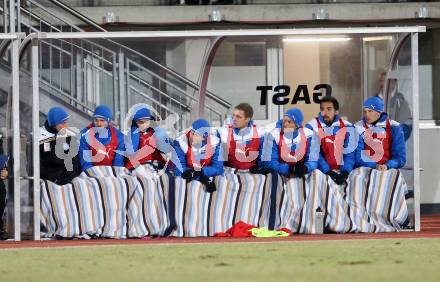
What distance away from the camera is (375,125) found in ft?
59.0

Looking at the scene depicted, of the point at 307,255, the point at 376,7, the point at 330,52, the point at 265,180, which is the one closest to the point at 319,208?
the point at 265,180

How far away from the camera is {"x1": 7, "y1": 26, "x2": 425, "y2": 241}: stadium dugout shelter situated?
56.9 ft

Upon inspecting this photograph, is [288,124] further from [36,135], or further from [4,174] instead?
[4,174]

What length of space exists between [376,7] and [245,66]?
10.3 feet

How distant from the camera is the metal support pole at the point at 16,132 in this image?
17.1m

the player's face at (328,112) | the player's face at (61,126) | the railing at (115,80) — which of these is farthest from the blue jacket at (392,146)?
the player's face at (61,126)

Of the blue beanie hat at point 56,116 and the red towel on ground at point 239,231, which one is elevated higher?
the blue beanie hat at point 56,116

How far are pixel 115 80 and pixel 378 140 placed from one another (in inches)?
127

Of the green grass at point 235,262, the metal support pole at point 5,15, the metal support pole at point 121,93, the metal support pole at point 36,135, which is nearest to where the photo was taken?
Result: the green grass at point 235,262

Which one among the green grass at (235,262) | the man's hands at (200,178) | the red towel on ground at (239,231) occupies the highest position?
the man's hands at (200,178)

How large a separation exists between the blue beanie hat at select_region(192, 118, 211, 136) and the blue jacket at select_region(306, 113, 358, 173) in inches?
47.5

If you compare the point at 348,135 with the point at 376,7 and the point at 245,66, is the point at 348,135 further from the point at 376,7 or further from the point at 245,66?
the point at 376,7

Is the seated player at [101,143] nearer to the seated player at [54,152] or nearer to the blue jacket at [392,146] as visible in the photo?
the seated player at [54,152]

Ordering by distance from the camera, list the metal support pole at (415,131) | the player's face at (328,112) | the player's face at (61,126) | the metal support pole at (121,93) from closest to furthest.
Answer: the player's face at (61,126) → the metal support pole at (415,131) → the player's face at (328,112) → the metal support pole at (121,93)
